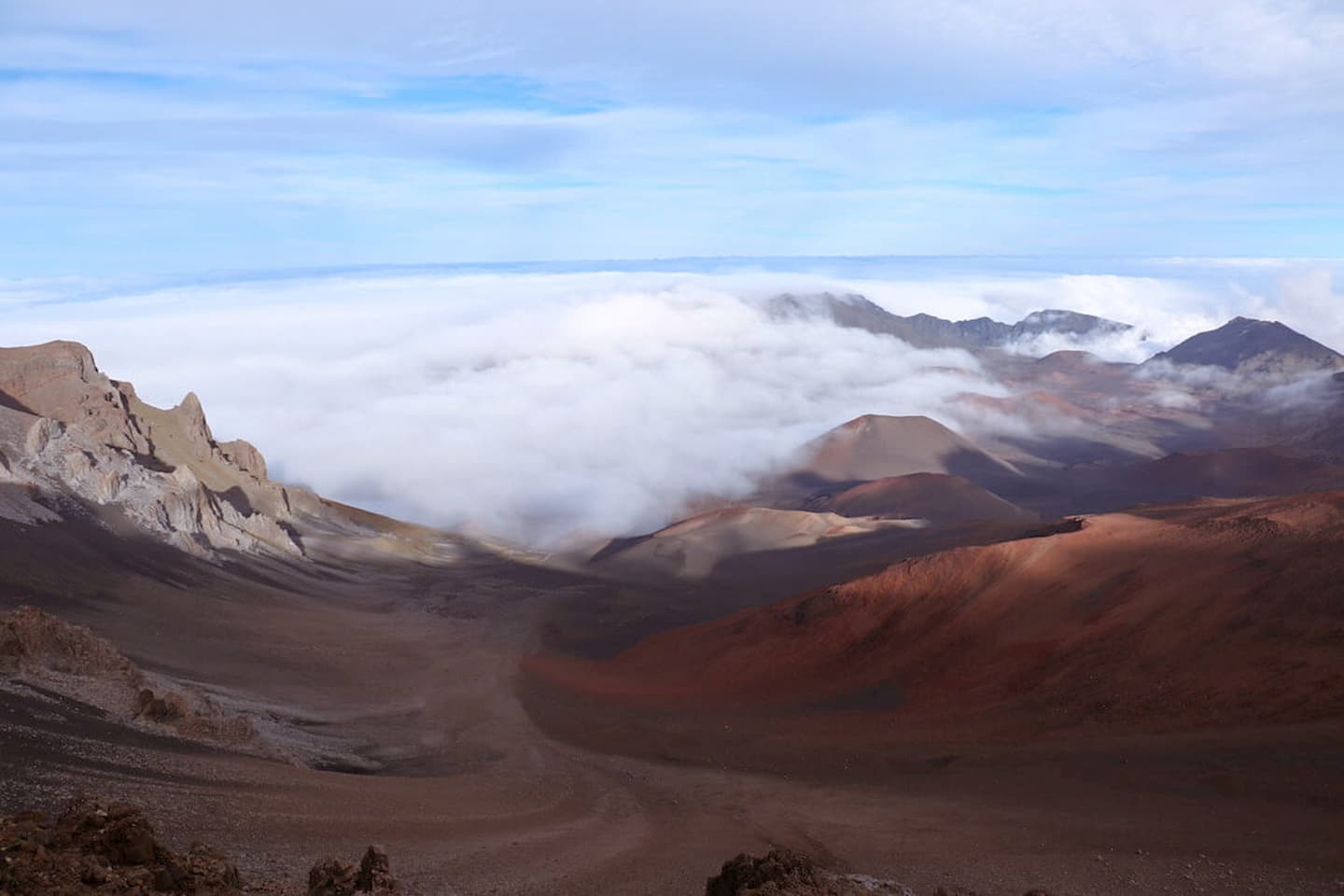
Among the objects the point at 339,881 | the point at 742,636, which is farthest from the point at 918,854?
the point at 742,636

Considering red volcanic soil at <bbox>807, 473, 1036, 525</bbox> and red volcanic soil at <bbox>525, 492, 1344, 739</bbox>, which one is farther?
red volcanic soil at <bbox>807, 473, 1036, 525</bbox>

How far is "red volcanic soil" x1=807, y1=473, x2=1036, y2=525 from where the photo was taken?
92375 millimetres

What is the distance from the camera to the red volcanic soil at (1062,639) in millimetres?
28594

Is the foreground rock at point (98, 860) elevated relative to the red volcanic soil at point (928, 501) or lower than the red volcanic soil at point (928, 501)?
lower

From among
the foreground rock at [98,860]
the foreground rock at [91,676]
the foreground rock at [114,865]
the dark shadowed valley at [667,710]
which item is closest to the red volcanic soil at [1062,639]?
the dark shadowed valley at [667,710]

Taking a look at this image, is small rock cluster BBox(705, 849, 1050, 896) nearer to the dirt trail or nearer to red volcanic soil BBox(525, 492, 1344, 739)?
the dirt trail

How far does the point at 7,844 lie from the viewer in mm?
11414

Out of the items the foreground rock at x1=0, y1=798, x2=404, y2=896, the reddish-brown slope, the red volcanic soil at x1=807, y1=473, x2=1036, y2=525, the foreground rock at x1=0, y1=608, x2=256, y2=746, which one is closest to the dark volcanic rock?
the foreground rock at x1=0, y1=798, x2=404, y2=896

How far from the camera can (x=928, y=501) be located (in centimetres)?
9544

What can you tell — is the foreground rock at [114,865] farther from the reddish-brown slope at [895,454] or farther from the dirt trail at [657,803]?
the reddish-brown slope at [895,454]

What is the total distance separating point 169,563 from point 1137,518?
151 feet

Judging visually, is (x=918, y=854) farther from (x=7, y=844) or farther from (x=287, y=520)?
A: (x=287, y=520)

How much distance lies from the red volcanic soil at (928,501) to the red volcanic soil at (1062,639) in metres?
42.6

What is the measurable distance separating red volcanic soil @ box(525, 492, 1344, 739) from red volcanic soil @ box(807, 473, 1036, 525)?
1677 inches
